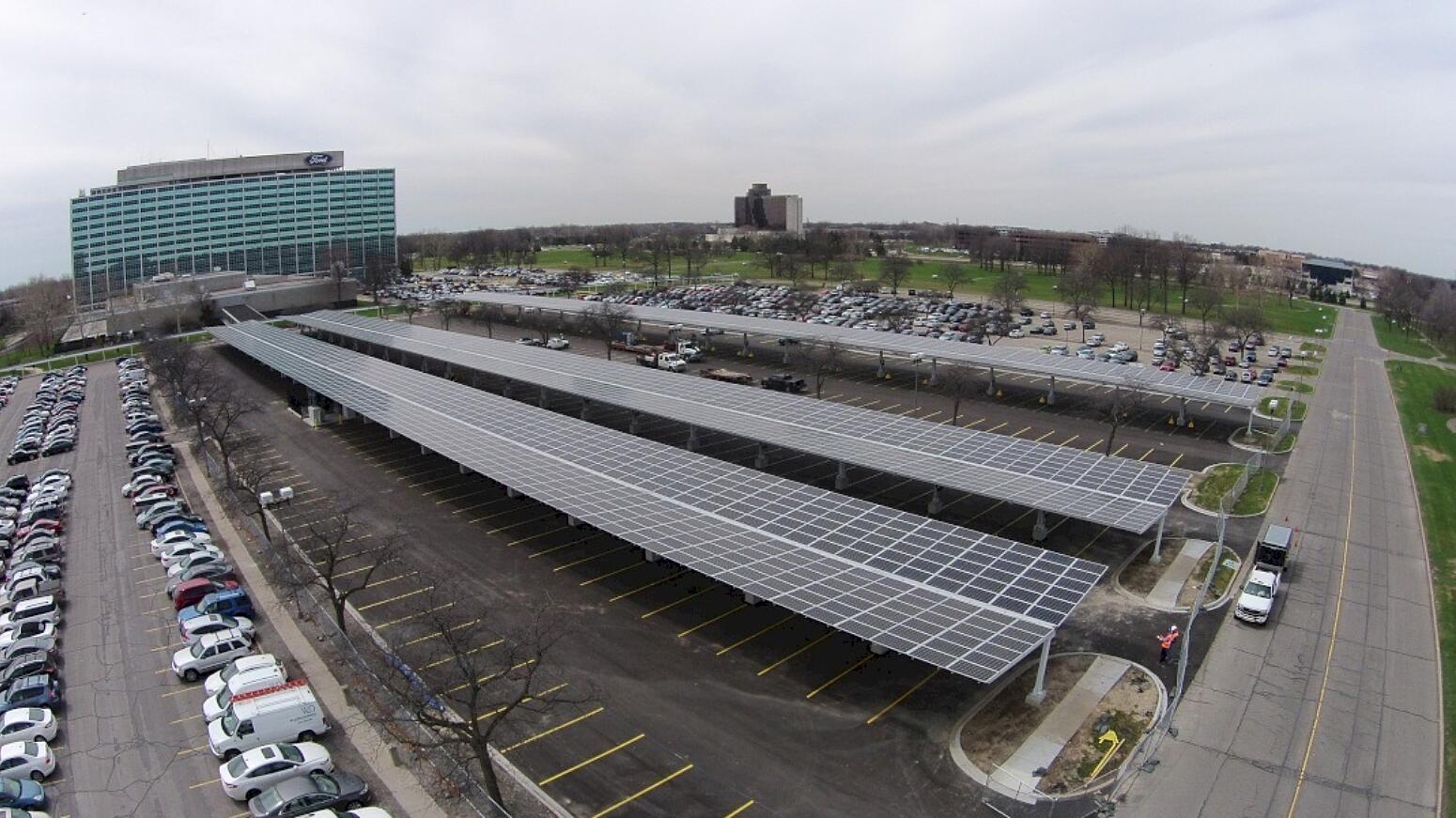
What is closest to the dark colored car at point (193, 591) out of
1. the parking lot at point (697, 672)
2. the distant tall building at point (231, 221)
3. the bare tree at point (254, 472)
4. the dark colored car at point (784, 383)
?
the bare tree at point (254, 472)

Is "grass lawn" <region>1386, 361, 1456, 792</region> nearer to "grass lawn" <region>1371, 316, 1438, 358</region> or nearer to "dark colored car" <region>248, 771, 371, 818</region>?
"grass lawn" <region>1371, 316, 1438, 358</region>

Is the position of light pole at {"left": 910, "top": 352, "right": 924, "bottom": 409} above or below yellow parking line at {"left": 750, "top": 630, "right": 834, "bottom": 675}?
above

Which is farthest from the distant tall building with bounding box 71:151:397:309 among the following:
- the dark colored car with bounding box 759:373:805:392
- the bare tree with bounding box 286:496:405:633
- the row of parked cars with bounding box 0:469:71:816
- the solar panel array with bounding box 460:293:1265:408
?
the bare tree with bounding box 286:496:405:633

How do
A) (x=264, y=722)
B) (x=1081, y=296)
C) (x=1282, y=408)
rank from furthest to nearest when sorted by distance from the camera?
(x=1081, y=296) < (x=1282, y=408) < (x=264, y=722)

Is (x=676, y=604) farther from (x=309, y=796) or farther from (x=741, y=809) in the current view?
(x=309, y=796)

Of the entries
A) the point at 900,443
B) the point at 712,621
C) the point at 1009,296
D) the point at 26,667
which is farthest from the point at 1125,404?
the point at 26,667

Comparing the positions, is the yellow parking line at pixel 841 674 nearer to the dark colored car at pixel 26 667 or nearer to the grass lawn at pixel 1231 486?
the grass lawn at pixel 1231 486
